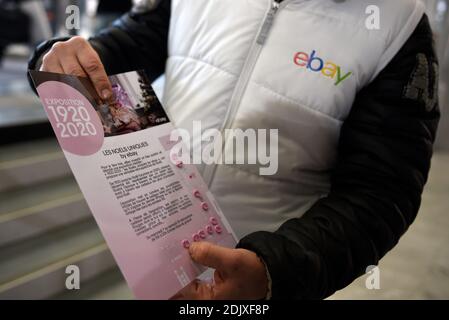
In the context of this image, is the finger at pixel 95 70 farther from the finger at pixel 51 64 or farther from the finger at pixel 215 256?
the finger at pixel 215 256

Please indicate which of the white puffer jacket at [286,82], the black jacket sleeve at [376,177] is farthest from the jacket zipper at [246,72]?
the black jacket sleeve at [376,177]

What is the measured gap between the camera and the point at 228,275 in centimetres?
46

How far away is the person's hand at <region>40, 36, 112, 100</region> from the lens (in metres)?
0.53

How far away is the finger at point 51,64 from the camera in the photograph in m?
0.54

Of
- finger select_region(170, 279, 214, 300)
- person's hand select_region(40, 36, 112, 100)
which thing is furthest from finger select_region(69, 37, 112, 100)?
Answer: finger select_region(170, 279, 214, 300)

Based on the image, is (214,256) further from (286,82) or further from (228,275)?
(286,82)

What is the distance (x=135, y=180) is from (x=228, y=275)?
161 mm

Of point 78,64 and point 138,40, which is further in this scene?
point 138,40

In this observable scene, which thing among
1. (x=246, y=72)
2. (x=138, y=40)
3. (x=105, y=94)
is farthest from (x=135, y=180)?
(x=138, y=40)

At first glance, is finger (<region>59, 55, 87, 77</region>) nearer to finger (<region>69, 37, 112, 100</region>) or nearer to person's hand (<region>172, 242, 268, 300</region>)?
finger (<region>69, 37, 112, 100</region>)

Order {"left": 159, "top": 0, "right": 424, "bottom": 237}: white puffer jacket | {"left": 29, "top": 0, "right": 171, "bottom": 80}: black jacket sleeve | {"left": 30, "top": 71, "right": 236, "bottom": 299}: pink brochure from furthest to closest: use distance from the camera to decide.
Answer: {"left": 29, "top": 0, "right": 171, "bottom": 80}: black jacket sleeve, {"left": 159, "top": 0, "right": 424, "bottom": 237}: white puffer jacket, {"left": 30, "top": 71, "right": 236, "bottom": 299}: pink brochure

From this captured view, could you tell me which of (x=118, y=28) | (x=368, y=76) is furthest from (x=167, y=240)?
(x=118, y=28)
